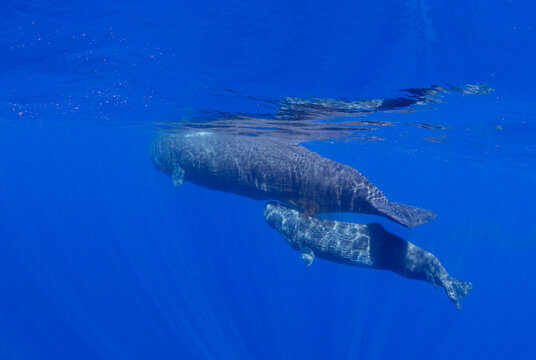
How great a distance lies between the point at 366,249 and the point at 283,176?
3.61 metres

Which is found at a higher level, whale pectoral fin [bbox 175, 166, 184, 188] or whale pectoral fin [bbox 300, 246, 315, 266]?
whale pectoral fin [bbox 175, 166, 184, 188]

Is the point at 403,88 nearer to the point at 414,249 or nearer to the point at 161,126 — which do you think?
the point at 414,249

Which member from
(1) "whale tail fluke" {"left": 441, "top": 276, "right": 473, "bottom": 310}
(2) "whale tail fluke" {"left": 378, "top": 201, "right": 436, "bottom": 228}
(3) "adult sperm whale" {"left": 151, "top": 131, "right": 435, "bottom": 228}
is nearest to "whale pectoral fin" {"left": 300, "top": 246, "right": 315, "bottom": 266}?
(3) "adult sperm whale" {"left": 151, "top": 131, "right": 435, "bottom": 228}

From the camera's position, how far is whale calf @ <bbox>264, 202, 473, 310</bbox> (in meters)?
9.24

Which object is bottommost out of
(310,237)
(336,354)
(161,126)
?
(336,354)

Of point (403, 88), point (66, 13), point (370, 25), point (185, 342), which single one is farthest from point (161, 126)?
point (370, 25)

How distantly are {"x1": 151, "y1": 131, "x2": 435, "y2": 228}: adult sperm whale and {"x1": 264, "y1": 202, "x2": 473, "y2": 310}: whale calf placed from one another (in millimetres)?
643

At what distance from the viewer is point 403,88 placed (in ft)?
32.1

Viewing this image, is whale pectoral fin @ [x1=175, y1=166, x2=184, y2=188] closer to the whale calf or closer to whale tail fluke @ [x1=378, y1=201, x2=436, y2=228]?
the whale calf

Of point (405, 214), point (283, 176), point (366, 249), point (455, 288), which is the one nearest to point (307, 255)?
point (366, 249)

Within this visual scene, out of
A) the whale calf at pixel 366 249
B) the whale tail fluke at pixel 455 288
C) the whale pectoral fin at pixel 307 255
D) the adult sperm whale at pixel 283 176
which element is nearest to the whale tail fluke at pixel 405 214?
the adult sperm whale at pixel 283 176

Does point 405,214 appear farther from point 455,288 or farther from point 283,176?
point 283,176

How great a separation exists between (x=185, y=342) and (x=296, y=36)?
15430 millimetres

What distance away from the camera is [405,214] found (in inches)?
342
